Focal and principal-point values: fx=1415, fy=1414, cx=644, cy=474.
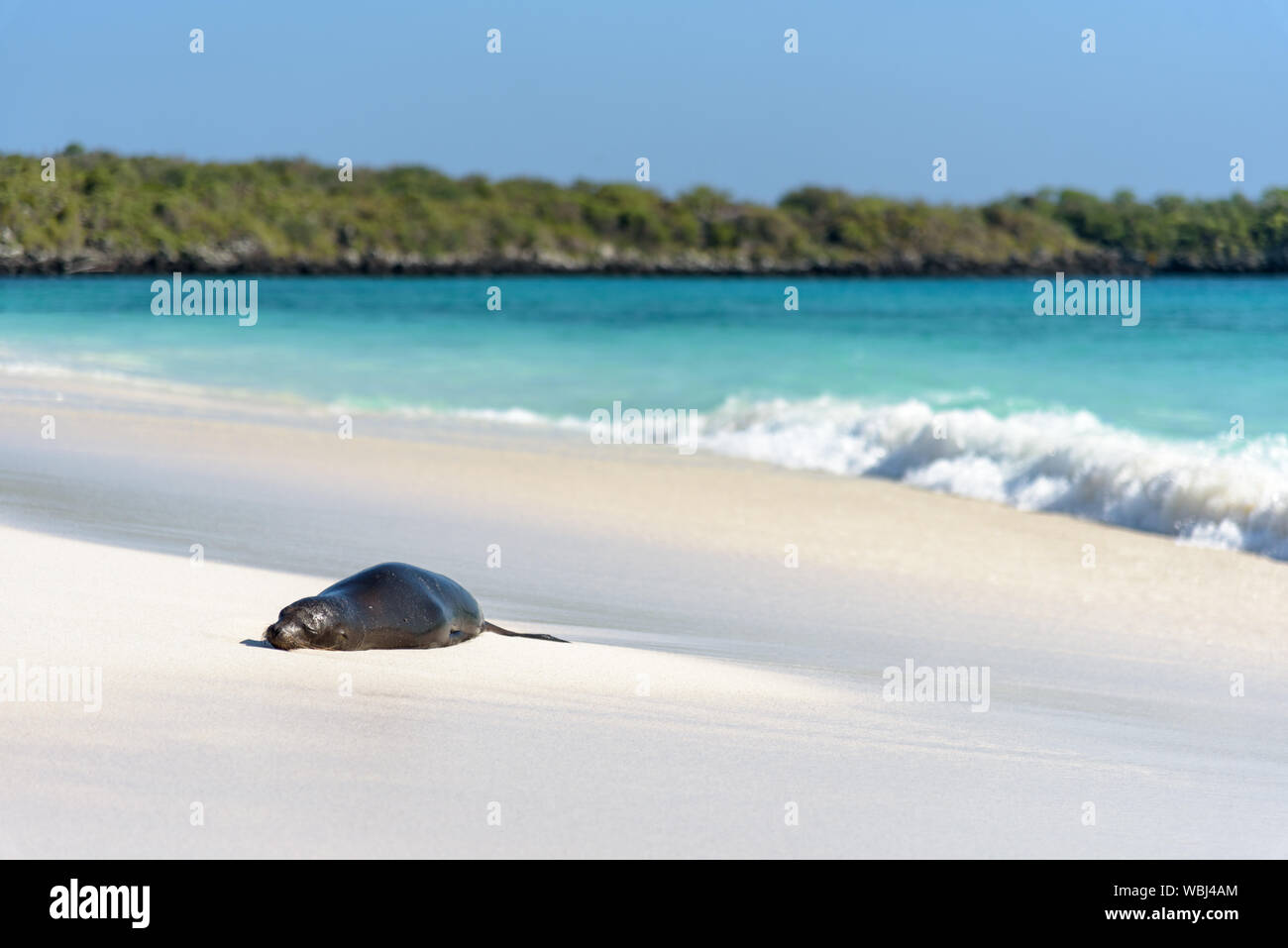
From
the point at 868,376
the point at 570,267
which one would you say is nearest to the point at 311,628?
the point at 868,376

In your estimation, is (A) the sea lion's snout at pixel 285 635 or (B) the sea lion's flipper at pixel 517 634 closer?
(A) the sea lion's snout at pixel 285 635

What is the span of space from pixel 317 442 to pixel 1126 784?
9898 mm

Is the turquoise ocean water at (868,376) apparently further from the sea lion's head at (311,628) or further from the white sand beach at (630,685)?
the sea lion's head at (311,628)

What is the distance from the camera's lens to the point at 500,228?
326 feet

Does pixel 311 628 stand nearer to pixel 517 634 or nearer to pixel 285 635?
pixel 285 635

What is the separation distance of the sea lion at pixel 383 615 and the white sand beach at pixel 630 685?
0.31ft

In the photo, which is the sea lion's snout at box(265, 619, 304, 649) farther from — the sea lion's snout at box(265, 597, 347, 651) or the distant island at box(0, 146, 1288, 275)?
the distant island at box(0, 146, 1288, 275)

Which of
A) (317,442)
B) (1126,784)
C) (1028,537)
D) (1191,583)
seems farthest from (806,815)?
(317,442)

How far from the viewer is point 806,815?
12.3ft

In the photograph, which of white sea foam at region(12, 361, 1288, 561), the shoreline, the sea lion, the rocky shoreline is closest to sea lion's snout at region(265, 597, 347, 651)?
the sea lion

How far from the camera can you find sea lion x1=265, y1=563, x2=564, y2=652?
5152 mm

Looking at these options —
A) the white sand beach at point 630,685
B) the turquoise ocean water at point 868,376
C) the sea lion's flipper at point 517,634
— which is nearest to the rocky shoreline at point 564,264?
Answer: the turquoise ocean water at point 868,376

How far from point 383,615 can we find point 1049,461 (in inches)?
293

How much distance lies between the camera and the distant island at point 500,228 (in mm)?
77562
